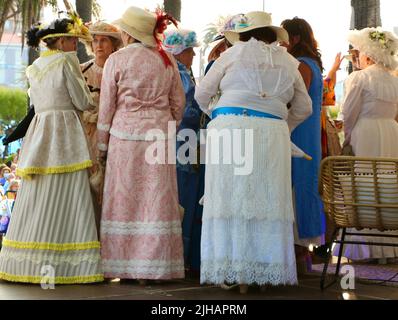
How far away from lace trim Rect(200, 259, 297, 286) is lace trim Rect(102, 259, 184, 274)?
63 cm

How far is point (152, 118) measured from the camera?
6.67 meters

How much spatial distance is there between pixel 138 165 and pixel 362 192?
5.53 ft

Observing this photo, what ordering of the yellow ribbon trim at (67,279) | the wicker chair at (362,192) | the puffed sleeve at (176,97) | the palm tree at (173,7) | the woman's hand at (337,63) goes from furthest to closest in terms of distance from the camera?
the palm tree at (173,7) < the woman's hand at (337,63) < the puffed sleeve at (176,97) < the yellow ribbon trim at (67,279) < the wicker chair at (362,192)

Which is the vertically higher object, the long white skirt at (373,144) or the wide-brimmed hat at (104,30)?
the wide-brimmed hat at (104,30)

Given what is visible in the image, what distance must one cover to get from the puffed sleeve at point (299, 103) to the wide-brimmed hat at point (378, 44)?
2153mm

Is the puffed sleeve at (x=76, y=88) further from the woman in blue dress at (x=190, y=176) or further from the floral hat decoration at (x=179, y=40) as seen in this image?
the floral hat decoration at (x=179, y=40)

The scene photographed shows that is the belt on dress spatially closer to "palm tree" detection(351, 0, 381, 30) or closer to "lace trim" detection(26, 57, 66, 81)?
"lace trim" detection(26, 57, 66, 81)

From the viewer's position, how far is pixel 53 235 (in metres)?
6.50

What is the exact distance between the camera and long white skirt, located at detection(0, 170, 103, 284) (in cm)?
645

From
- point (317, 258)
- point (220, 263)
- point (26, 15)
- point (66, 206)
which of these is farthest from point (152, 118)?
point (26, 15)

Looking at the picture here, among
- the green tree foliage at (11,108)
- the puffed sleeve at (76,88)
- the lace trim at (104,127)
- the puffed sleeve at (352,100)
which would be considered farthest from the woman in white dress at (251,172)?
the green tree foliage at (11,108)

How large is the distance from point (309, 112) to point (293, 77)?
343 mm

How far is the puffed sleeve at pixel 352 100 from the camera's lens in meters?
8.20

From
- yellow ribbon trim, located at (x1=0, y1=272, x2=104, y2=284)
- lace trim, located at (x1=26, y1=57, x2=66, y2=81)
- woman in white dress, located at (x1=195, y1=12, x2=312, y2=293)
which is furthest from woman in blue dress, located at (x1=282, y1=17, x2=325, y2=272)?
lace trim, located at (x1=26, y1=57, x2=66, y2=81)
